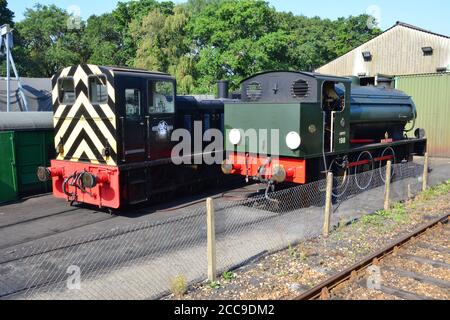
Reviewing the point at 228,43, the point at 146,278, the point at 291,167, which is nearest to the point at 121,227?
the point at 146,278

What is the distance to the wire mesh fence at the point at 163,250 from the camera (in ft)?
17.6

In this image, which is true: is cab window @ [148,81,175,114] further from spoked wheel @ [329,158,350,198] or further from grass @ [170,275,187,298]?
grass @ [170,275,187,298]

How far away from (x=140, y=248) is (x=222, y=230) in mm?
1728

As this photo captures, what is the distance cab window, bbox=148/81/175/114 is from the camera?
9195 millimetres

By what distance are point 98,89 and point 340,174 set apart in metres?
6.08

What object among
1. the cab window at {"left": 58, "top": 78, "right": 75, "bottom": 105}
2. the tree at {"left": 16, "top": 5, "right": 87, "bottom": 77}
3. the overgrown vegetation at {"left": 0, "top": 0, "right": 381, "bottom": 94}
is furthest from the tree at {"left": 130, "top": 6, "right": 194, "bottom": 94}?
the cab window at {"left": 58, "top": 78, "right": 75, "bottom": 105}

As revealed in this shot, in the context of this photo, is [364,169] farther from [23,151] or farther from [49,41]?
[49,41]

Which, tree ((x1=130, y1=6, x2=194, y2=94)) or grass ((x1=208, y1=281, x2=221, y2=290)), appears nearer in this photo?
grass ((x1=208, y1=281, x2=221, y2=290))

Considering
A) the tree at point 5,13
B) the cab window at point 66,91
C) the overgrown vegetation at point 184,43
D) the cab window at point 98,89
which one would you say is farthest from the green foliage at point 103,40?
the cab window at point 98,89

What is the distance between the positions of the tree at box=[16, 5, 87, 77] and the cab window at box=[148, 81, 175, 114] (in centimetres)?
3347

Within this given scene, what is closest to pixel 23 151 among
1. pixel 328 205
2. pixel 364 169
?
pixel 328 205

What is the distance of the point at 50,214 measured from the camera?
29.1 ft

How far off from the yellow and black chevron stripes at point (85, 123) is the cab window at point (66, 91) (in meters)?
0.09

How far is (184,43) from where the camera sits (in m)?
33.5
